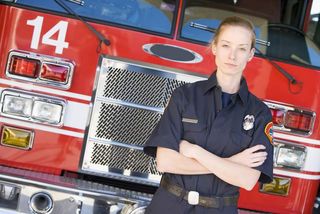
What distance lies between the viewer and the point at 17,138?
398 centimetres

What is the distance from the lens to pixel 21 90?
12.9 ft

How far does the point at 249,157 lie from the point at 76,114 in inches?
64.9

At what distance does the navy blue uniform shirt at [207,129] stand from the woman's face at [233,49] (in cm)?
11

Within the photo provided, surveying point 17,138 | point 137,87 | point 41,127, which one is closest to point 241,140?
point 137,87

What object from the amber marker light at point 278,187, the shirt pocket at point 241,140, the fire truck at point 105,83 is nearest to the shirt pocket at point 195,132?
the shirt pocket at point 241,140

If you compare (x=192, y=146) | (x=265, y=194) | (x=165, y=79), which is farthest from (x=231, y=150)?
(x=265, y=194)

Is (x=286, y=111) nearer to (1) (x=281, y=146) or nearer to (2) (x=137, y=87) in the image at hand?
(1) (x=281, y=146)

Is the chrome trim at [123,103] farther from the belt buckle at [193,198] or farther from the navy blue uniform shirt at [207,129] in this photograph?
the belt buckle at [193,198]

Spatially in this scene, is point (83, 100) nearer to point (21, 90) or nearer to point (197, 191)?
point (21, 90)

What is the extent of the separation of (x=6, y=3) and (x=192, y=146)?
6.48ft

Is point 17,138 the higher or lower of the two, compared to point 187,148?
lower

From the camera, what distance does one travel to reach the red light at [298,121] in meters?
4.16

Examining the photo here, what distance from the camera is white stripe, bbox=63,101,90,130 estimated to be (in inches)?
156

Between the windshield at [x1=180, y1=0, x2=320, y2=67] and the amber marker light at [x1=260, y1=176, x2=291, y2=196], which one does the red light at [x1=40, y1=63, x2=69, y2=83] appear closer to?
the windshield at [x1=180, y1=0, x2=320, y2=67]
